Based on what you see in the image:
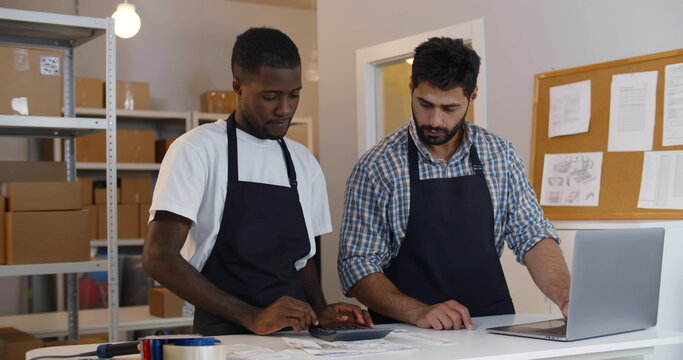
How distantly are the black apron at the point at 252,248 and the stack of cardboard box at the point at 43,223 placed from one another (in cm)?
124

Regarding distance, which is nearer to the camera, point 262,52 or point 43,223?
point 262,52

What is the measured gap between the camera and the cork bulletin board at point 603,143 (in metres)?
2.82

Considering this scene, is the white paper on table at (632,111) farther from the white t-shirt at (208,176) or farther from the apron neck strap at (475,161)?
the white t-shirt at (208,176)

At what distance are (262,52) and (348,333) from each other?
0.76 meters

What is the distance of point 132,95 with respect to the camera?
586 centimetres

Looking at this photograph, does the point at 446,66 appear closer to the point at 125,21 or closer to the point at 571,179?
the point at 571,179

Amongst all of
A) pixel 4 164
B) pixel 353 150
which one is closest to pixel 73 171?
pixel 4 164

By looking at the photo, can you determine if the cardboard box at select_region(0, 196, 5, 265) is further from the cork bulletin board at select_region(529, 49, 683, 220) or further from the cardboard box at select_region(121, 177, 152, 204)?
the cardboard box at select_region(121, 177, 152, 204)

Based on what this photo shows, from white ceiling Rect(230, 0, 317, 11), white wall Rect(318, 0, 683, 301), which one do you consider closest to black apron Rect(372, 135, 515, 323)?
white wall Rect(318, 0, 683, 301)

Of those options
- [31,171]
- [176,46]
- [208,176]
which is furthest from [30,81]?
[176,46]

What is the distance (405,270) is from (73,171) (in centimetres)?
182

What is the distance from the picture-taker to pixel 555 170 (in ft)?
10.3

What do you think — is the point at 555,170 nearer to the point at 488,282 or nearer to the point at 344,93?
the point at 488,282

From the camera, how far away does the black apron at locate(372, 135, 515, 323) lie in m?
2.09
